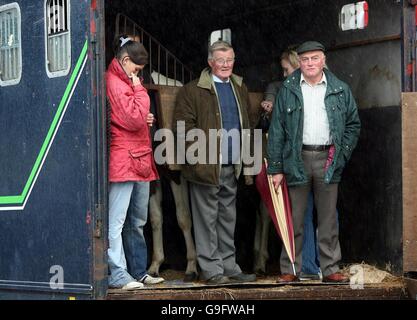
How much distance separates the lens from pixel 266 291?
292 inches

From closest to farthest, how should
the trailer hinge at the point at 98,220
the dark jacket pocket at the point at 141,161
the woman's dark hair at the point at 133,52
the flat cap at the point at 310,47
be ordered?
the trailer hinge at the point at 98,220, the dark jacket pocket at the point at 141,161, the woman's dark hair at the point at 133,52, the flat cap at the point at 310,47

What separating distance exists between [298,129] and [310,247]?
1.01 metres

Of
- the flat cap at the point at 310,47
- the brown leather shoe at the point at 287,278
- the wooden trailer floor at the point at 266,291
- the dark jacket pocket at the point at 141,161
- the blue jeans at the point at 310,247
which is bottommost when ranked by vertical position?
the wooden trailer floor at the point at 266,291

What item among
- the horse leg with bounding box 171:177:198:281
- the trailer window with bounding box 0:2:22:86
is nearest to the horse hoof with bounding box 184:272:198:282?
the horse leg with bounding box 171:177:198:281

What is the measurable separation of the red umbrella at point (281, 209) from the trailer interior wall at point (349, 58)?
846 mm

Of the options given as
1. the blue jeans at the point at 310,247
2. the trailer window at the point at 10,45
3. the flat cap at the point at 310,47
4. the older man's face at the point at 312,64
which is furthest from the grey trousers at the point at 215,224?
the trailer window at the point at 10,45

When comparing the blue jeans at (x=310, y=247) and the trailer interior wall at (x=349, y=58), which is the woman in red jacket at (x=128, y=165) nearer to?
the blue jeans at (x=310, y=247)

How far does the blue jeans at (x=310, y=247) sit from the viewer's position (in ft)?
26.9

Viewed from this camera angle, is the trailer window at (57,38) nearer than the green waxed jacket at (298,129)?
Yes

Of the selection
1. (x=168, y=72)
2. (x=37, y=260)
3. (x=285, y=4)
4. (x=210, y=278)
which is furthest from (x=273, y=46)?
(x=37, y=260)

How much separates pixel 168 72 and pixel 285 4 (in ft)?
4.30

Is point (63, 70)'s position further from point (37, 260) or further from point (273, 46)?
point (273, 46)

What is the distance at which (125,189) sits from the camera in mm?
7504

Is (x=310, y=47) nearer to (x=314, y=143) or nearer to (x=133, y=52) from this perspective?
(x=314, y=143)
